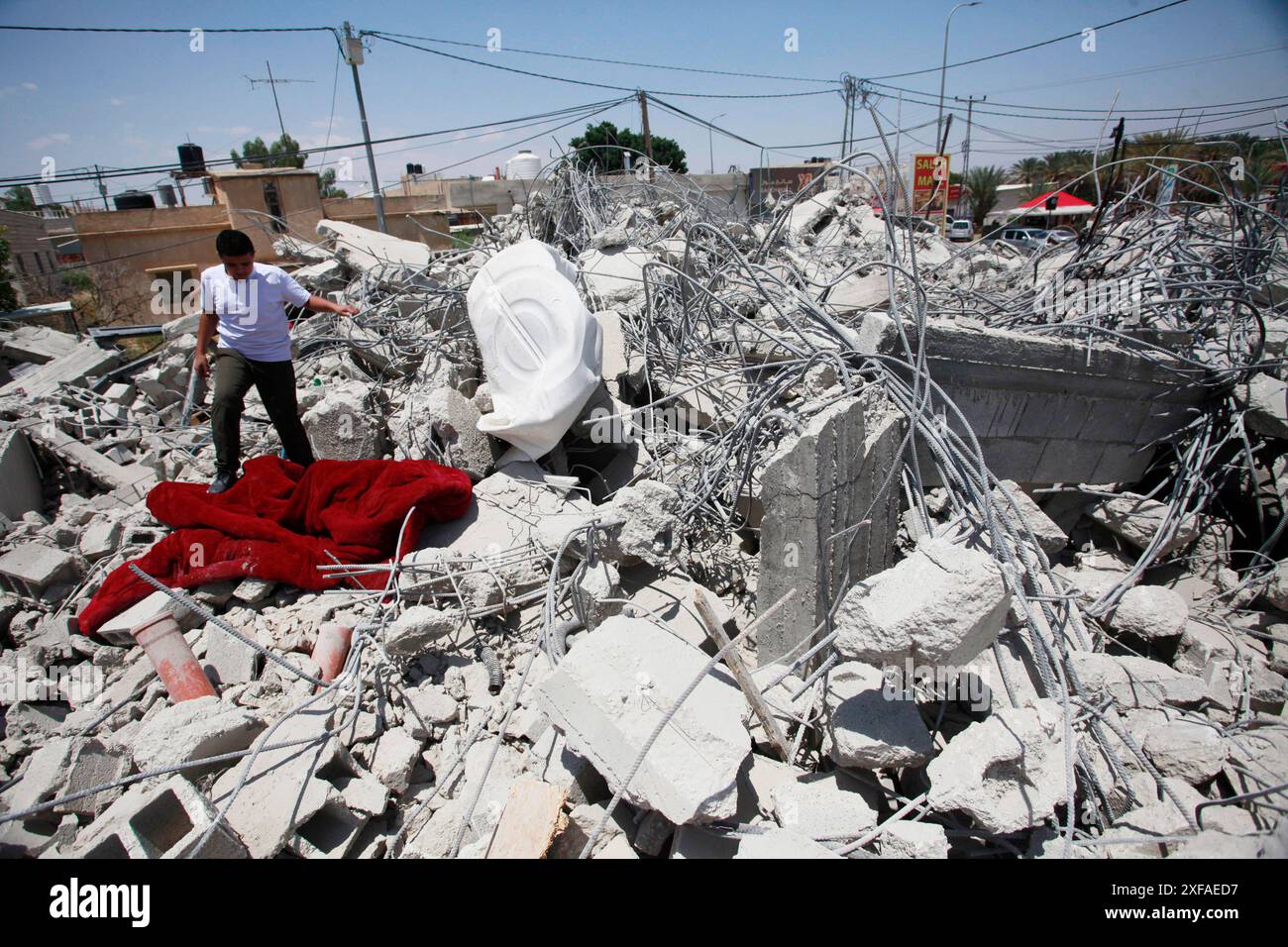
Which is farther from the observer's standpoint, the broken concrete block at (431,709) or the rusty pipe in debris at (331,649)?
the rusty pipe in debris at (331,649)

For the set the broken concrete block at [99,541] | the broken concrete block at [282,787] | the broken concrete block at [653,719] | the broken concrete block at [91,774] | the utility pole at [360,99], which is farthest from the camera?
the utility pole at [360,99]

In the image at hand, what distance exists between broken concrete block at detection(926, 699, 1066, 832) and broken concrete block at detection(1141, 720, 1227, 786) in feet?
1.75

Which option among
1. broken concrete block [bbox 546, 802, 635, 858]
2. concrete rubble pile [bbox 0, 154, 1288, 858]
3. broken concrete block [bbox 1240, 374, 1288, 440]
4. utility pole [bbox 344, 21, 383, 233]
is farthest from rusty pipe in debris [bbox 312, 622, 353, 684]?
utility pole [bbox 344, 21, 383, 233]

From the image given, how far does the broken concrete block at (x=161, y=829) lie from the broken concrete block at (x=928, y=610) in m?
2.04

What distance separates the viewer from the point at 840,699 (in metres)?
2.15

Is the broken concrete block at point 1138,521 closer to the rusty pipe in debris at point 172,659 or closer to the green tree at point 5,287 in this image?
the rusty pipe in debris at point 172,659

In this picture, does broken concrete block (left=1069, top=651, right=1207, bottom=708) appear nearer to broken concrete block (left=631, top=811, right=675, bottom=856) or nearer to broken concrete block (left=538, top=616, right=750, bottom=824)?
broken concrete block (left=538, top=616, right=750, bottom=824)

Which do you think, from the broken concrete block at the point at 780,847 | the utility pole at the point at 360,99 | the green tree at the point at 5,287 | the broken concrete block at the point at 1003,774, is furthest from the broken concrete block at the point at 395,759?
the green tree at the point at 5,287

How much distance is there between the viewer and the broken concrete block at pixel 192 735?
7.04ft

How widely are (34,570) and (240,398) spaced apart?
139 centimetres

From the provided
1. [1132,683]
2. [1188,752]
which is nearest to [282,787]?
[1188,752]

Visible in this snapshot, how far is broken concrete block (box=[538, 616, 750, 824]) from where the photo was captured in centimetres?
184
